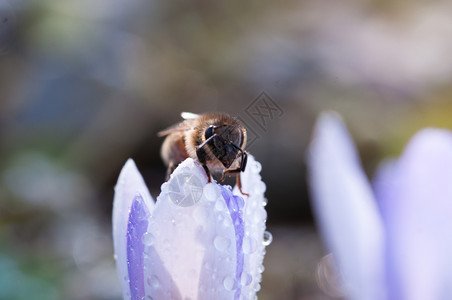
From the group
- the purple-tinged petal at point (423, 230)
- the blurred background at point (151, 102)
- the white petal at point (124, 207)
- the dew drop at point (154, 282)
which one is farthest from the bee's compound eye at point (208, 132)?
the blurred background at point (151, 102)

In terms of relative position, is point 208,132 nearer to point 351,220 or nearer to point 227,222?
point 227,222

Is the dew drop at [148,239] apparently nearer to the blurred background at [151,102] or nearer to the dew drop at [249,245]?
the dew drop at [249,245]

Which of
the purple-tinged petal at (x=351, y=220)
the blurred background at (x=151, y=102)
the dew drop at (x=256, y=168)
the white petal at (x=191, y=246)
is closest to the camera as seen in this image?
the white petal at (x=191, y=246)

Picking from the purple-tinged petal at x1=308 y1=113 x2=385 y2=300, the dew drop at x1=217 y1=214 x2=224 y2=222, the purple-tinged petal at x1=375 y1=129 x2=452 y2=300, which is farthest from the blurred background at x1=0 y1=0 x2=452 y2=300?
the dew drop at x1=217 y1=214 x2=224 y2=222

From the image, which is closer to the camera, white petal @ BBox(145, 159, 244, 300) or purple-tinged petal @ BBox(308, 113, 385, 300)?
white petal @ BBox(145, 159, 244, 300)

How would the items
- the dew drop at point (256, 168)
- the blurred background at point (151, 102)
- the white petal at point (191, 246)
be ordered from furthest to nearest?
the blurred background at point (151, 102), the dew drop at point (256, 168), the white petal at point (191, 246)

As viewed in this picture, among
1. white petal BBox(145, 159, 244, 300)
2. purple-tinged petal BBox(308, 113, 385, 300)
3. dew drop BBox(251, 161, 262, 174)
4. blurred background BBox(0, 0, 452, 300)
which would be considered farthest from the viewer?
blurred background BBox(0, 0, 452, 300)

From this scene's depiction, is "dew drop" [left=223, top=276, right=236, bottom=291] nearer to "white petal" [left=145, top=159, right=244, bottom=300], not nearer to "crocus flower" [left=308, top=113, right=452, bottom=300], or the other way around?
"white petal" [left=145, top=159, right=244, bottom=300]
